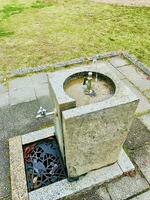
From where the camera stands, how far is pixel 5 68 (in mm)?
7004

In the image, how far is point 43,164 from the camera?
4.13 meters

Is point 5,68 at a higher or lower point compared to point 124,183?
higher

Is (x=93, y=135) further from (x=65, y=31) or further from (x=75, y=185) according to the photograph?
(x=65, y=31)

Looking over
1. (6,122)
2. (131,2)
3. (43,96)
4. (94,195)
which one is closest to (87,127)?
(94,195)

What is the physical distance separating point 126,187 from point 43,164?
1.37m

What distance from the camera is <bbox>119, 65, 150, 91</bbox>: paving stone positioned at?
6.16 metres

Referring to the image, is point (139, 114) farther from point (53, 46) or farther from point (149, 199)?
point (53, 46)

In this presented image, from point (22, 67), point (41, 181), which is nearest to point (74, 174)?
point (41, 181)

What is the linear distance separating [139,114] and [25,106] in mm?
2482

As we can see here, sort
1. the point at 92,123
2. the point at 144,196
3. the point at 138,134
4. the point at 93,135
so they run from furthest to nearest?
the point at 138,134 → the point at 144,196 → the point at 93,135 → the point at 92,123

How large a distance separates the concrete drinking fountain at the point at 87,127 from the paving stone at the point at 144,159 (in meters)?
0.24

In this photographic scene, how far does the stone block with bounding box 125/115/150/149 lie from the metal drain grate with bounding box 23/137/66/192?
1.35m

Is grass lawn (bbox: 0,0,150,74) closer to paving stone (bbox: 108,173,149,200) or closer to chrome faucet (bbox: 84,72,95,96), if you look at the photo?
chrome faucet (bbox: 84,72,95,96)

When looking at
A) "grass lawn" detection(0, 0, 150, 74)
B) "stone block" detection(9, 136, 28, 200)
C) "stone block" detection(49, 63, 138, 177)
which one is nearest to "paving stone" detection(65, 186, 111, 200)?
"stone block" detection(49, 63, 138, 177)
